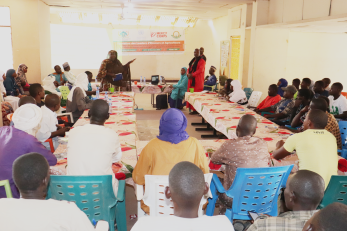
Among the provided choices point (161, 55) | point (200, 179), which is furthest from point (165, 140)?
point (161, 55)

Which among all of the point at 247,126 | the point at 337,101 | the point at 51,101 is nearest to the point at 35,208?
the point at 247,126


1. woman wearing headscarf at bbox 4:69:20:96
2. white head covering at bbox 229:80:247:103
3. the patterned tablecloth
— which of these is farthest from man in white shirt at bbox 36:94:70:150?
the patterned tablecloth

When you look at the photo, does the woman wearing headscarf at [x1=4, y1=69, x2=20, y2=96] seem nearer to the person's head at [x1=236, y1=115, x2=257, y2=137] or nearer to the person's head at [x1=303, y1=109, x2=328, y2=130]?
the person's head at [x1=236, y1=115, x2=257, y2=137]

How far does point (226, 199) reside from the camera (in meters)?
2.51

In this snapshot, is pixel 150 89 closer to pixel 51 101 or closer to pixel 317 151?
pixel 51 101

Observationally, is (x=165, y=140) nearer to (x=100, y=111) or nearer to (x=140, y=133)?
(x=100, y=111)

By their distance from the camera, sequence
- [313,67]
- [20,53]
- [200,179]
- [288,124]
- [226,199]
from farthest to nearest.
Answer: [313,67]
[20,53]
[288,124]
[226,199]
[200,179]

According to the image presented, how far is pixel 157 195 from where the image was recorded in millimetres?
2137

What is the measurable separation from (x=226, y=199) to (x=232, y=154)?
388 millimetres

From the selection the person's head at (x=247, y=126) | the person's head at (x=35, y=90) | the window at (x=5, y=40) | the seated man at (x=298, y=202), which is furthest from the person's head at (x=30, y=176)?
the window at (x=5, y=40)

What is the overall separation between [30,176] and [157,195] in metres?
0.90

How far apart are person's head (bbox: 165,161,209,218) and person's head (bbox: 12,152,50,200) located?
67cm

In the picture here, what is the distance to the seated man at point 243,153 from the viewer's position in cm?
242

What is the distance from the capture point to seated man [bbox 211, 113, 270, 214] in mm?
2422
